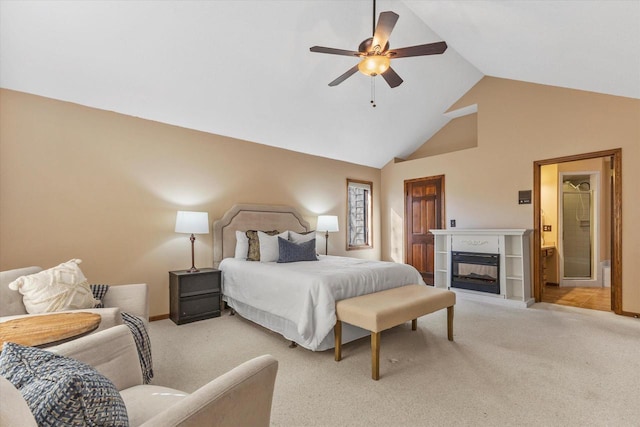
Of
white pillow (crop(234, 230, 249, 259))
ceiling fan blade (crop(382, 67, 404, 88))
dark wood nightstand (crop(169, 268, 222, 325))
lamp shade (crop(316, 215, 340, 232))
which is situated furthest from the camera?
lamp shade (crop(316, 215, 340, 232))

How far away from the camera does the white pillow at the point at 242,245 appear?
4.21 metres

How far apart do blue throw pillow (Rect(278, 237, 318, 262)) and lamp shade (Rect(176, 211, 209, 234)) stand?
978mm

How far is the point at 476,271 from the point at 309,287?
332cm

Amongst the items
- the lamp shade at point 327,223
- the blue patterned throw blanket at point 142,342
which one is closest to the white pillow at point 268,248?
the lamp shade at point 327,223

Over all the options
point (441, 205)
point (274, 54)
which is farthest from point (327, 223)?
point (274, 54)

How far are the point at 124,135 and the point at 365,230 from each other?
460 centimetres

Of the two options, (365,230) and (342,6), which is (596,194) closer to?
(365,230)

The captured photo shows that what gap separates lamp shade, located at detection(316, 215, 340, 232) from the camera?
5.32 m

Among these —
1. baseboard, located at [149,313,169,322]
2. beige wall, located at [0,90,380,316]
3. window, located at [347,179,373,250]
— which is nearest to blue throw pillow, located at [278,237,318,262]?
beige wall, located at [0,90,380,316]

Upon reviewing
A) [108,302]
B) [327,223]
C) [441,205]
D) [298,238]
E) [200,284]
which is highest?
[441,205]

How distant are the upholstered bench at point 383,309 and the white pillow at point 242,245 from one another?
75.9 inches

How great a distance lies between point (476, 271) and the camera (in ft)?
16.0

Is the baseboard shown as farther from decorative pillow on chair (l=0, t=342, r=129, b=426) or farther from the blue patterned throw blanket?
decorative pillow on chair (l=0, t=342, r=129, b=426)

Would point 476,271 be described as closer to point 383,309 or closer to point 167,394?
Answer: point 383,309
